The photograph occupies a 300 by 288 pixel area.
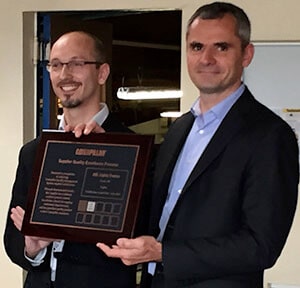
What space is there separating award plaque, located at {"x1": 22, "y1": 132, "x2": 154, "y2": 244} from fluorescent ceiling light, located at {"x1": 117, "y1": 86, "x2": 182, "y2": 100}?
1.97 m

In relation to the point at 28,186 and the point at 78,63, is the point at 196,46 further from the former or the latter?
the point at 28,186

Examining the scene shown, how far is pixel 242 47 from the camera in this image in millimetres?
Answer: 1672

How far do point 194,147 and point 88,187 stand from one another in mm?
325

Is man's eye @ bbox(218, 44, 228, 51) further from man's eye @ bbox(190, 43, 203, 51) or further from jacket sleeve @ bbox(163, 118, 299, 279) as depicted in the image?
jacket sleeve @ bbox(163, 118, 299, 279)

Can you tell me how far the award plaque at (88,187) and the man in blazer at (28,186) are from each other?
66 millimetres

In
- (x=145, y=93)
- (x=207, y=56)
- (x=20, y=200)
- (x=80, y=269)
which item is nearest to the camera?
(x=207, y=56)

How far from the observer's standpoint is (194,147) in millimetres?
1725

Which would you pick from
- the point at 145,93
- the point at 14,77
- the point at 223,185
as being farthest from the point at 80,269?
the point at 145,93

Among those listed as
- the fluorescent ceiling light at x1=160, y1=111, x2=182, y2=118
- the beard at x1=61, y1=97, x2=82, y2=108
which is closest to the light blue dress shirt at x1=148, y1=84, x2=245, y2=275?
the beard at x1=61, y1=97, x2=82, y2=108

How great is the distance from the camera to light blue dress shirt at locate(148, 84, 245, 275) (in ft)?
5.54

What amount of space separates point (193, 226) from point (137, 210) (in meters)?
0.18

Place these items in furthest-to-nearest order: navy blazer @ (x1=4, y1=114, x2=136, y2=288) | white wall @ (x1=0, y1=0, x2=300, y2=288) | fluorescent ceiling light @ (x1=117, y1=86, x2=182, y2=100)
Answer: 1. fluorescent ceiling light @ (x1=117, y1=86, x2=182, y2=100)
2. white wall @ (x1=0, y1=0, x2=300, y2=288)
3. navy blazer @ (x1=4, y1=114, x2=136, y2=288)

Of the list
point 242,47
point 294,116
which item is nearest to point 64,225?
point 242,47

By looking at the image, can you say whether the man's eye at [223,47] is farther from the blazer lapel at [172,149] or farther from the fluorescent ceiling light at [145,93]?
the fluorescent ceiling light at [145,93]
